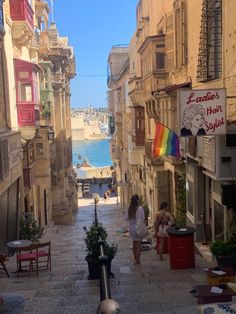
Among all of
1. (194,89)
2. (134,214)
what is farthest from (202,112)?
(194,89)

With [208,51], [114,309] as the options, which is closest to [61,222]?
[208,51]

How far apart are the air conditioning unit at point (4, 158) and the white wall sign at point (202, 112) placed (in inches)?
229

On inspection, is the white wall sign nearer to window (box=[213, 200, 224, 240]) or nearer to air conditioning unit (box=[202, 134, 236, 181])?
air conditioning unit (box=[202, 134, 236, 181])

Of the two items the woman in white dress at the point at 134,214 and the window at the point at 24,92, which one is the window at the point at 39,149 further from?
the woman in white dress at the point at 134,214

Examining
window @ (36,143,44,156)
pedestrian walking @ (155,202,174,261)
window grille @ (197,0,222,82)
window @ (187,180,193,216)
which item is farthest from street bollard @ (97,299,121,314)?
window @ (36,143,44,156)

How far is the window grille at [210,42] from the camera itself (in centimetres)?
1034

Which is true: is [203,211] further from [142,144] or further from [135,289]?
[142,144]

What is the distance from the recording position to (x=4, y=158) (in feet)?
42.7

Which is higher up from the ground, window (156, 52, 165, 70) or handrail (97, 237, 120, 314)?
window (156, 52, 165, 70)

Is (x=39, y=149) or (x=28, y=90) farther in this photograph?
(x=39, y=149)

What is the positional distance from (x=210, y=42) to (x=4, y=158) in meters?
6.17

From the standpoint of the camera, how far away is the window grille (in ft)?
33.9

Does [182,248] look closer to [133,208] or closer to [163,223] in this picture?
[133,208]

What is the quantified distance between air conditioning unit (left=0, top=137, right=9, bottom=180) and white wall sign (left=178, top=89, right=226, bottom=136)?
5.81m
